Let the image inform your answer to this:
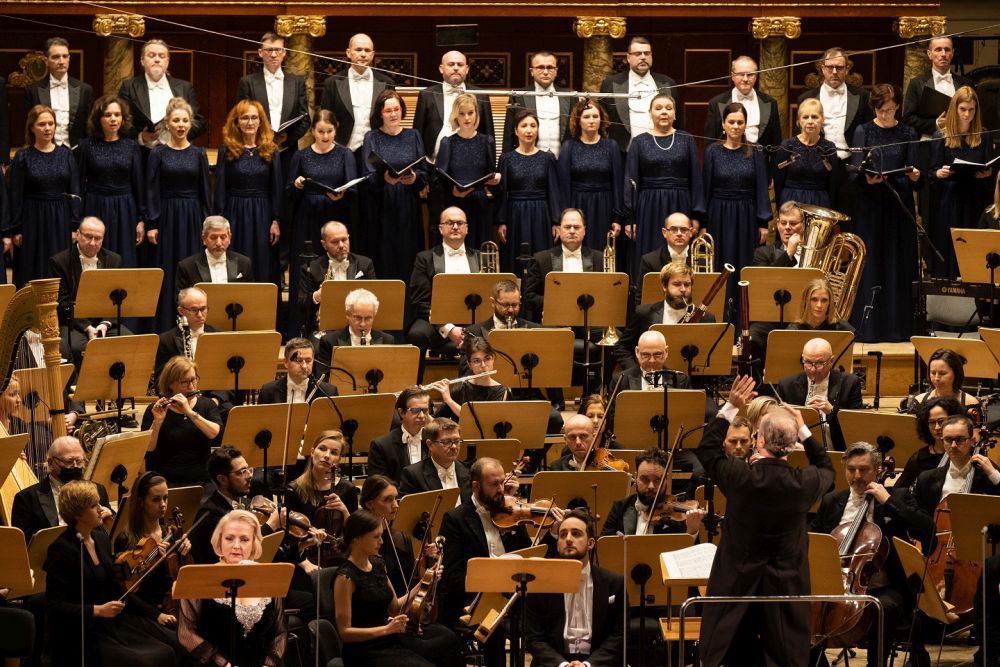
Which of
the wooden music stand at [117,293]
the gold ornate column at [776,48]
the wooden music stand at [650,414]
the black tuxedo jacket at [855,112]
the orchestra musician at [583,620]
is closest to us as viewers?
the orchestra musician at [583,620]

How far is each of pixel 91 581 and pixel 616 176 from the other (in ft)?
14.3

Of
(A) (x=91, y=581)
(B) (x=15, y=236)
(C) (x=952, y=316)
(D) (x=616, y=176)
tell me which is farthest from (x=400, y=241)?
(A) (x=91, y=581)

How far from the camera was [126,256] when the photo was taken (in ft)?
29.9

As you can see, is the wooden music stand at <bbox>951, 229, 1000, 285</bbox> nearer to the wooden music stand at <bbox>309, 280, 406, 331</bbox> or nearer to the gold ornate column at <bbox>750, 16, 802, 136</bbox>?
the wooden music stand at <bbox>309, 280, 406, 331</bbox>

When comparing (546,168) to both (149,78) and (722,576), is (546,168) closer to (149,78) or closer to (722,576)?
(149,78)

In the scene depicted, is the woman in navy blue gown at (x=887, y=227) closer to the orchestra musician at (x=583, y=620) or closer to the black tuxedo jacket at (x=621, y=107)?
the black tuxedo jacket at (x=621, y=107)

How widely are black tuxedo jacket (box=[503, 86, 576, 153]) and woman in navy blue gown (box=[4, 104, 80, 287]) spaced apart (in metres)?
2.40

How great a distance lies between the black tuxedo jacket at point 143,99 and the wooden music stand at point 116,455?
3145 mm

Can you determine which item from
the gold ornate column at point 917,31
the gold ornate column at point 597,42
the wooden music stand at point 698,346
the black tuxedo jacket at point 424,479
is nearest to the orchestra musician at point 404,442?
the black tuxedo jacket at point 424,479

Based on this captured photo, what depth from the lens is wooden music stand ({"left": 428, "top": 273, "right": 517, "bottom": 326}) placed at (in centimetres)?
822

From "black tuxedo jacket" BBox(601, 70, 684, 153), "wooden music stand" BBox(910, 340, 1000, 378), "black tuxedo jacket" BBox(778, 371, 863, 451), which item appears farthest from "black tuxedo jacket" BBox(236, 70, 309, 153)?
"wooden music stand" BBox(910, 340, 1000, 378)

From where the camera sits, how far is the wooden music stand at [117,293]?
7992 millimetres

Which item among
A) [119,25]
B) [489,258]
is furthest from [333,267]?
[119,25]

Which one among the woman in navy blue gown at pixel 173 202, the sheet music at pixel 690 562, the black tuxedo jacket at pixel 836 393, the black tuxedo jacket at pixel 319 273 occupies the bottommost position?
the sheet music at pixel 690 562
